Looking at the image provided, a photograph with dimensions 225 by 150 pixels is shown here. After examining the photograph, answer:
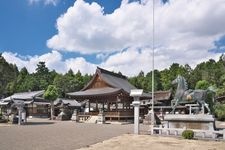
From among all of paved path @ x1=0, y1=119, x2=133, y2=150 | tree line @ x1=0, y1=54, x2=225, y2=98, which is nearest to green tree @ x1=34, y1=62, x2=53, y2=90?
tree line @ x1=0, y1=54, x2=225, y2=98

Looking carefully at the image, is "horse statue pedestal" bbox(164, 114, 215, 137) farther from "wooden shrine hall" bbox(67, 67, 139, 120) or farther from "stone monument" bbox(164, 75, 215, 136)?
"wooden shrine hall" bbox(67, 67, 139, 120)

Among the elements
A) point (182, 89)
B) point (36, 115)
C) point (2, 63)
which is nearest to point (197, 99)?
point (182, 89)

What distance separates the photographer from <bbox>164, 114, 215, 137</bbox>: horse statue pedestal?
1843 centimetres

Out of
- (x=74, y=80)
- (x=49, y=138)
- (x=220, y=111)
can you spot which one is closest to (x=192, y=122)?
(x=49, y=138)

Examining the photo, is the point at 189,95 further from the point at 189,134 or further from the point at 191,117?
the point at 189,134

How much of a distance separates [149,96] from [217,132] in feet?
82.3

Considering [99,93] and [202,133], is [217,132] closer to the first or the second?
[202,133]

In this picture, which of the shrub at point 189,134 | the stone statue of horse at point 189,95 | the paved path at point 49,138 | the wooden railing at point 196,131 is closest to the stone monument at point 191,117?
the stone statue of horse at point 189,95

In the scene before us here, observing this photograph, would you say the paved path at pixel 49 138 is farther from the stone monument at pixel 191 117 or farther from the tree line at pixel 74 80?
the tree line at pixel 74 80

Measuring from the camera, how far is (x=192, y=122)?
63.3 feet

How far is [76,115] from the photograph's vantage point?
3812 cm

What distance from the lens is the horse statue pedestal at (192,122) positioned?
18.4 meters

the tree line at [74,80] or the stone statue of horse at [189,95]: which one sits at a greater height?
the tree line at [74,80]

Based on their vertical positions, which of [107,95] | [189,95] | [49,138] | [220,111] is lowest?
[49,138]
